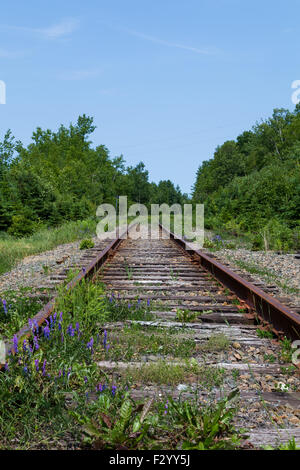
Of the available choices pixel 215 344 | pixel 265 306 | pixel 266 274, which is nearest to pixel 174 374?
pixel 215 344

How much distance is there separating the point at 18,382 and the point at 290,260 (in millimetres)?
5948

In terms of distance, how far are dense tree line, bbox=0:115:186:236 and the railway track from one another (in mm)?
10774

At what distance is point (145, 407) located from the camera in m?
1.74

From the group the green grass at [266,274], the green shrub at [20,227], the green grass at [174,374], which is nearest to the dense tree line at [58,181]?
the green shrub at [20,227]

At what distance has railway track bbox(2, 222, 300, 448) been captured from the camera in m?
1.92

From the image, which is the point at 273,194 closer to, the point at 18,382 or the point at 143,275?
the point at 143,275

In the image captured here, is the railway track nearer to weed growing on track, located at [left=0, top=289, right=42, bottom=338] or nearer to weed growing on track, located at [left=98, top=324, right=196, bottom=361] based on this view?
weed growing on track, located at [left=98, top=324, right=196, bottom=361]

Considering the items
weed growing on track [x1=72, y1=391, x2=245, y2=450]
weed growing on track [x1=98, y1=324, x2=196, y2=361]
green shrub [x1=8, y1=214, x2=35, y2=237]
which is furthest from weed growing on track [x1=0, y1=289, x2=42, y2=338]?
green shrub [x1=8, y1=214, x2=35, y2=237]

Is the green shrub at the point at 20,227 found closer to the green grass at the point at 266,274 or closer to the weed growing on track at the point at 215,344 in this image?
the green grass at the point at 266,274

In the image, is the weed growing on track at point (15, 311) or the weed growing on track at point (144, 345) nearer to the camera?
the weed growing on track at point (144, 345)

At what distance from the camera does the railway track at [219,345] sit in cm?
192

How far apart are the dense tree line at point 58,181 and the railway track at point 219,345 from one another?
10.8 metres

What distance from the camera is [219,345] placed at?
2.71m
